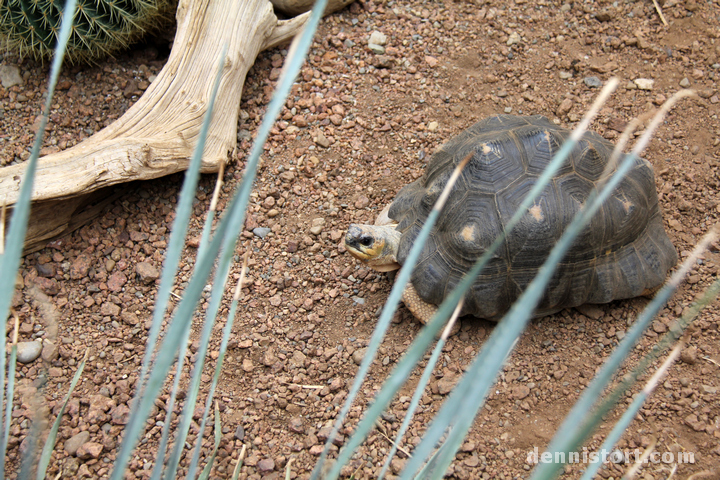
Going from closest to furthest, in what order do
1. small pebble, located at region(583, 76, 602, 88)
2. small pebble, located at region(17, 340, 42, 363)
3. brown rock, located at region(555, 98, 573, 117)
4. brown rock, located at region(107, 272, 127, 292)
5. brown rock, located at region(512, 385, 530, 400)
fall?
brown rock, located at region(512, 385, 530, 400)
small pebble, located at region(17, 340, 42, 363)
brown rock, located at region(107, 272, 127, 292)
brown rock, located at region(555, 98, 573, 117)
small pebble, located at region(583, 76, 602, 88)

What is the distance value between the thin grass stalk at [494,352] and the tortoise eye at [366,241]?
1.53m

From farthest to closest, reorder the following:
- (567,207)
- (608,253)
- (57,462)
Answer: (608,253)
(567,207)
(57,462)

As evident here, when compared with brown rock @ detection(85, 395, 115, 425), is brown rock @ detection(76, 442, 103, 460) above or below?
below

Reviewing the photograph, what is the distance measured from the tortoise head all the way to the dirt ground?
0.75ft

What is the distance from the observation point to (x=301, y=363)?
8.27 ft

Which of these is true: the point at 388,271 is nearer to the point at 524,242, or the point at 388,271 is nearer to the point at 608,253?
the point at 524,242

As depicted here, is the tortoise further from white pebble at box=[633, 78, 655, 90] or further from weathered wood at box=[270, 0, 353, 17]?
weathered wood at box=[270, 0, 353, 17]

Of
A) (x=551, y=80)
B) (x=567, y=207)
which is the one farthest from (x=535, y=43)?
(x=567, y=207)

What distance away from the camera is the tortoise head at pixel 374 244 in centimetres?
251

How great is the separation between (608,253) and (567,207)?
0.37 metres

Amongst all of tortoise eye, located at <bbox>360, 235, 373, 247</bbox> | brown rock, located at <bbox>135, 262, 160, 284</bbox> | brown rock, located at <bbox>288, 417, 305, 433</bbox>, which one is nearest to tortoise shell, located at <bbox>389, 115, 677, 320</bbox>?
tortoise eye, located at <bbox>360, 235, 373, 247</bbox>

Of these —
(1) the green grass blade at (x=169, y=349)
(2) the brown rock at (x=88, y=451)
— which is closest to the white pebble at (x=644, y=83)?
(1) the green grass blade at (x=169, y=349)

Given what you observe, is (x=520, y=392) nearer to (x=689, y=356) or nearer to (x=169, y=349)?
(x=689, y=356)

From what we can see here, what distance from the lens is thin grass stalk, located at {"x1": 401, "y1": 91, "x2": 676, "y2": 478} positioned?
836mm
